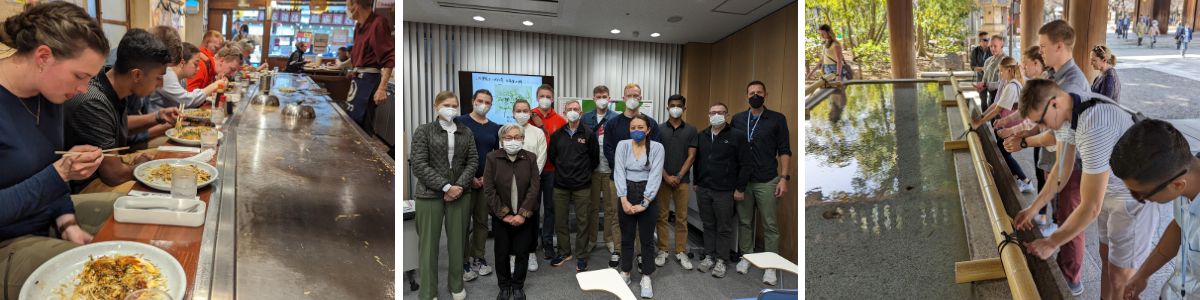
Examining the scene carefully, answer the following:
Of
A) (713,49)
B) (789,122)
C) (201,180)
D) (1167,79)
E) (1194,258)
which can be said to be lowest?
(1194,258)

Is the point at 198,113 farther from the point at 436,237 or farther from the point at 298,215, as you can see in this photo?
the point at 436,237

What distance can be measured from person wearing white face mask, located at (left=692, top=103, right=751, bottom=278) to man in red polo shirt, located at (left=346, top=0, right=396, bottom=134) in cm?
140

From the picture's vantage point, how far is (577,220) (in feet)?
8.12

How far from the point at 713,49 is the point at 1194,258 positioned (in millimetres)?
1791

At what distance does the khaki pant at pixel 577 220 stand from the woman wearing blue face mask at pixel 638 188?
0.14 metres

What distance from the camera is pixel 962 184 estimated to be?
1765 mm

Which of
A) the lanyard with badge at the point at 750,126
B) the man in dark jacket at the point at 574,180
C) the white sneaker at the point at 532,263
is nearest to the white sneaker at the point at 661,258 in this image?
the man in dark jacket at the point at 574,180

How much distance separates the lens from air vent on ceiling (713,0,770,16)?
2.55m

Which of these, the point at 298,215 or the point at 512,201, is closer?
the point at 298,215

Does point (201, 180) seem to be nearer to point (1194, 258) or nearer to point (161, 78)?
point (161, 78)

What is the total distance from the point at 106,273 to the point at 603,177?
169 cm

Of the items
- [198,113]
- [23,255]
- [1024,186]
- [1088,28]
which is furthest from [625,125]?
[23,255]

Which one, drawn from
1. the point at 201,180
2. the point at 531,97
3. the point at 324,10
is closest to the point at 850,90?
the point at 531,97

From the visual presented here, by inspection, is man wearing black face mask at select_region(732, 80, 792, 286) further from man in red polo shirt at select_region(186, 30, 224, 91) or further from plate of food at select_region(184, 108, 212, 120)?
plate of food at select_region(184, 108, 212, 120)
